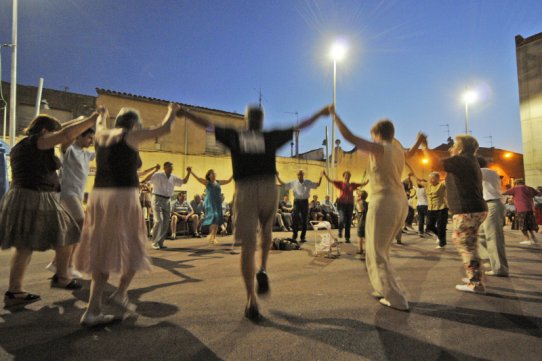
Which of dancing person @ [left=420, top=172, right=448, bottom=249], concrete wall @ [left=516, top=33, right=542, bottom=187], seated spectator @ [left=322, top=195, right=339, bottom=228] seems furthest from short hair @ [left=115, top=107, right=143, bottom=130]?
concrete wall @ [left=516, top=33, right=542, bottom=187]

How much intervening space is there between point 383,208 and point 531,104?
26.8 meters

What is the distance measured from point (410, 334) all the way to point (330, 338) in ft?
2.23

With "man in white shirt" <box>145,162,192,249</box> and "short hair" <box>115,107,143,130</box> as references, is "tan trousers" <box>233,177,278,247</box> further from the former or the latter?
"man in white shirt" <box>145,162,192,249</box>

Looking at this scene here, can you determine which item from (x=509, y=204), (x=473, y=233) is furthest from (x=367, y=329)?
(x=509, y=204)

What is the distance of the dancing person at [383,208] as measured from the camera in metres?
3.40

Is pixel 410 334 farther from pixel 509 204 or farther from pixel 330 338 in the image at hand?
pixel 509 204

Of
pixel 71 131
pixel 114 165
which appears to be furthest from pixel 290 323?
pixel 71 131

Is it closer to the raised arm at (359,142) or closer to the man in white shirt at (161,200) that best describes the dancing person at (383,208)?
the raised arm at (359,142)

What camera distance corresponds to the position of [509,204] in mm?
17641

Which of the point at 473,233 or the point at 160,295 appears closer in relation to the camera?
the point at 160,295

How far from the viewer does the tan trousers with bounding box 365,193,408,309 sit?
135 inches

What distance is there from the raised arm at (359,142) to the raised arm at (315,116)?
0.24 m

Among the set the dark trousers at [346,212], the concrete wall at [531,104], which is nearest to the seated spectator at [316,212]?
the dark trousers at [346,212]

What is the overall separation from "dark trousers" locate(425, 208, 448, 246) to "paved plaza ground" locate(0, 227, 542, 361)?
3687 millimetres
